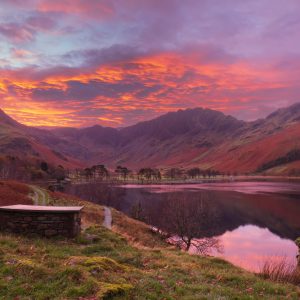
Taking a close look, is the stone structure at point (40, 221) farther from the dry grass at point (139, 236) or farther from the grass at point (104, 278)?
the dry grass at point (139, 236)

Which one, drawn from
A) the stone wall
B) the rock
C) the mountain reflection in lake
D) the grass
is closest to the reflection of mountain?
the mountain reflection in lake

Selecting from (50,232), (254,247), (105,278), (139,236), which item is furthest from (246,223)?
(105,278)

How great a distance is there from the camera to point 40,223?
20.0 meters

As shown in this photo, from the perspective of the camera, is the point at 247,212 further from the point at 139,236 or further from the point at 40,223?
the point at 40,223

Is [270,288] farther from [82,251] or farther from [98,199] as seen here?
[98,199]

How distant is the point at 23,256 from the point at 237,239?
55.4 meters

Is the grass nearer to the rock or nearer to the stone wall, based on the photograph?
the rock

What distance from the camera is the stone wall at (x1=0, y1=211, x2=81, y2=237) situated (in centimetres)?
2003

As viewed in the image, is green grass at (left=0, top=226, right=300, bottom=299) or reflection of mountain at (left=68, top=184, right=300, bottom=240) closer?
green grass at (left=0, top=226, right=300, bottom=299)

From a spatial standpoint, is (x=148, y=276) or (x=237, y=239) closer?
(x=148, y=276)

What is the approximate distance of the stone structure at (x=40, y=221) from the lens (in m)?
20.0

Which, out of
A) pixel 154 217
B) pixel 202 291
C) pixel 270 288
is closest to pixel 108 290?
pixel 202 291

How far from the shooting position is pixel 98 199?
116 meters

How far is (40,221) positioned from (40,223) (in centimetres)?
11
